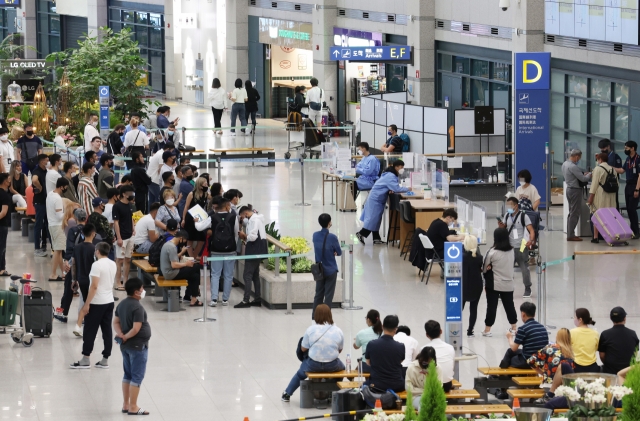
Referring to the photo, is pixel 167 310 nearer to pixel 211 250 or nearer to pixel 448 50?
pixel 211 250

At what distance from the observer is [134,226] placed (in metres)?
18.6

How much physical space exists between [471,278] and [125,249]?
17.1 feet

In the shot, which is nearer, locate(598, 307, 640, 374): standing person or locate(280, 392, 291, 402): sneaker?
locate(598, 307, 640, 374): standing person

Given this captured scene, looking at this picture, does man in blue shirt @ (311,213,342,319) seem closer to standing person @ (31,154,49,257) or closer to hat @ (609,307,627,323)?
hat @ (609,307,627,323)

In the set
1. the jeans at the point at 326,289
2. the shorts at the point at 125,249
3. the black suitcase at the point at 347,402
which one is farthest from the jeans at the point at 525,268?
the black suitcase at the point at 347,402

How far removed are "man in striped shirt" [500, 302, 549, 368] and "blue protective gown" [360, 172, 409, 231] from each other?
8.31 meters

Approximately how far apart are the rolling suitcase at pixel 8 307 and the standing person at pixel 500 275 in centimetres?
590

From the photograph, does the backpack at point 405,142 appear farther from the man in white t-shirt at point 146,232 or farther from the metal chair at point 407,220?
the man in white t-shirt at point 146,232

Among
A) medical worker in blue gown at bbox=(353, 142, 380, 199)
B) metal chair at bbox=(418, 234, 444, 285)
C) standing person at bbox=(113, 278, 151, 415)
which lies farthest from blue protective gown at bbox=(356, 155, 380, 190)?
standing person at bbox=(113, 278, 151, 415)

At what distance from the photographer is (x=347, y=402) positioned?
459 inches

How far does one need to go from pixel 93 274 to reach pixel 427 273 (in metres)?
7.18

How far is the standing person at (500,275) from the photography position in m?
15.3

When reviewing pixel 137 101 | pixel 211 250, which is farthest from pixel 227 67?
pixel 211 250

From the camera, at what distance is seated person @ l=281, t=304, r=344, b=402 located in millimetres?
12477
